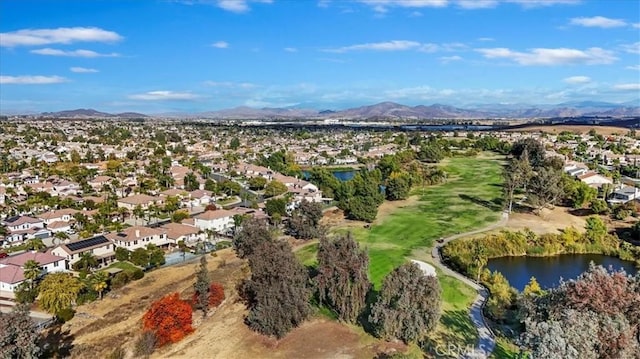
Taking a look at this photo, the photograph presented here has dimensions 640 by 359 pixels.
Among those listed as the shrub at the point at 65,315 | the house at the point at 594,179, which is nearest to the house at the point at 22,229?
the shrub at the point at 65,315

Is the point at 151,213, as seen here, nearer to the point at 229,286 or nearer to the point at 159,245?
the point at 159,245

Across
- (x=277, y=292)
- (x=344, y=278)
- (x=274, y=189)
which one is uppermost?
(x=344, y=278)

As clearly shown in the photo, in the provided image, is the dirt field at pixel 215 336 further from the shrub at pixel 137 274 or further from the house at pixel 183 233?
the house at pixel 183 233

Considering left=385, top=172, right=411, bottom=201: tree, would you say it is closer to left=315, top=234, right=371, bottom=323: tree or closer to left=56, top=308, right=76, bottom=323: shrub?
left=315, top=234, right=371, bottom=323: tree

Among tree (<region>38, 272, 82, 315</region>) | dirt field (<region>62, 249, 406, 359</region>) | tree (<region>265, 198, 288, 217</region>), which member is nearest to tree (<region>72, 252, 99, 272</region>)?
dirt field (<region>62, 249, 406, 359</region>)

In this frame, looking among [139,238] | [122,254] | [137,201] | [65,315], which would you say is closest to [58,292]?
[65,315]

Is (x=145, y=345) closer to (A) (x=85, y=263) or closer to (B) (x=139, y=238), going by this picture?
(A) (x=85, y=263)
